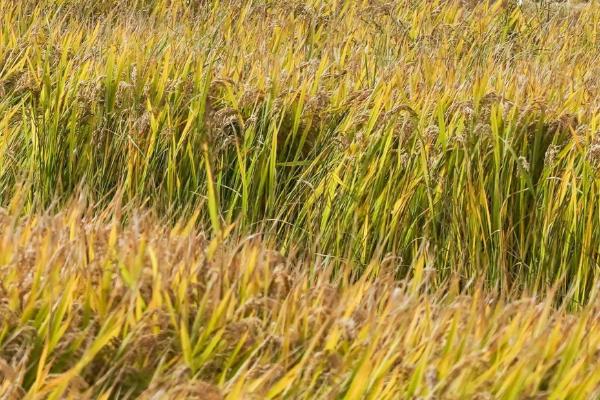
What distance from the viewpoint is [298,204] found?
3.04 m

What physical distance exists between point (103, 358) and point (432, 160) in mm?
1557

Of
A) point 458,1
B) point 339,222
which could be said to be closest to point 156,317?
point 339,222

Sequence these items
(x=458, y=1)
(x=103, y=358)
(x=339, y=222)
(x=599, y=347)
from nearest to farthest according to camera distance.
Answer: (x=103, y=358) < (x=599, y=347) < (x=339, y=222) < (x=458, y=1)

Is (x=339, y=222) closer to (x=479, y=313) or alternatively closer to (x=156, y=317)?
(x=479, y=313)

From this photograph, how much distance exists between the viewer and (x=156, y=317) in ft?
5.57

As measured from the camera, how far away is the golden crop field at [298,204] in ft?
5.49

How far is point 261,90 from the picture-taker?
324 cm

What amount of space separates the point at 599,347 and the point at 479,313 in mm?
224

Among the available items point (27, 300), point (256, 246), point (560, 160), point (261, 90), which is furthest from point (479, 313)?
point (261, 90)

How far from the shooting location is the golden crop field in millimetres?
1672

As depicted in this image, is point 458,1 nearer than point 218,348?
No

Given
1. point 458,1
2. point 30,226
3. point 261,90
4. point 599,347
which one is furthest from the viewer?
point 458,1

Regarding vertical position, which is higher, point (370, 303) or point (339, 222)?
point (370, 303)

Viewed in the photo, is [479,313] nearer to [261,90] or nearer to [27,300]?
[27,300]
